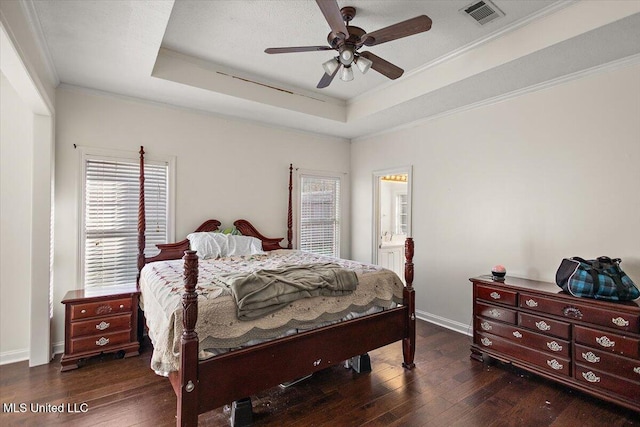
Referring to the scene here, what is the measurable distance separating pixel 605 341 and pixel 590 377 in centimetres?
31

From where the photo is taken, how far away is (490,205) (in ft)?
12.1

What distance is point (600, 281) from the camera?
2.44 meters

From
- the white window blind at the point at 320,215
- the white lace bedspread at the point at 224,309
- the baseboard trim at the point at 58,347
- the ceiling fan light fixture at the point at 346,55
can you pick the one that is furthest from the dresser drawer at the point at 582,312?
the baseboard trim at the point at 58,347

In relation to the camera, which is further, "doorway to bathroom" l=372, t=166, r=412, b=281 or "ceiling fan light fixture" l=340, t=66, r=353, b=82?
"doorway to bathroom" l=372, t=166, r=412, b=281

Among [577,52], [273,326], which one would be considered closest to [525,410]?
[273,326]

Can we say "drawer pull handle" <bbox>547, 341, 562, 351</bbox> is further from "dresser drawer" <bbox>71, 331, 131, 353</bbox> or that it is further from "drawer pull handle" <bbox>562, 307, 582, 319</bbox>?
"dresser drawer" <bbox>71, 331, 131, 353</bbox>

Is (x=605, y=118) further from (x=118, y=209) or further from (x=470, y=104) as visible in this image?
(x=118, y=209)

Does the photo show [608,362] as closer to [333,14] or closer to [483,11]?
[483,11]

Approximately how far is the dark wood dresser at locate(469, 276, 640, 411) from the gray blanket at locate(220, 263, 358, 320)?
1.51 meters

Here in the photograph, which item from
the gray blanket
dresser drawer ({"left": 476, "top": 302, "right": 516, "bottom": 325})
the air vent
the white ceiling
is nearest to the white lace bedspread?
the gray blanket

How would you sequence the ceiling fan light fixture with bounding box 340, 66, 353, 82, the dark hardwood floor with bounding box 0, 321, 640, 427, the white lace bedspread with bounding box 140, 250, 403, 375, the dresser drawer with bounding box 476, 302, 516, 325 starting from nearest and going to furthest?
the white lace bedspread with bounding box 140, 250, 403, 375
the dark hardwood floor with bounding box 0, 321, 640, 427
the ceiling fan light fixture with bounding box 340, 66, 353, 82
the dresser drawer with bounding box 476, 302, 516, 325

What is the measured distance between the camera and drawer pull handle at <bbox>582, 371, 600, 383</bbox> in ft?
7.89

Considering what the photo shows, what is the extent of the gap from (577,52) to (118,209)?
15.5ft

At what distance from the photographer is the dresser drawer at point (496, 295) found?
2.92 metres
